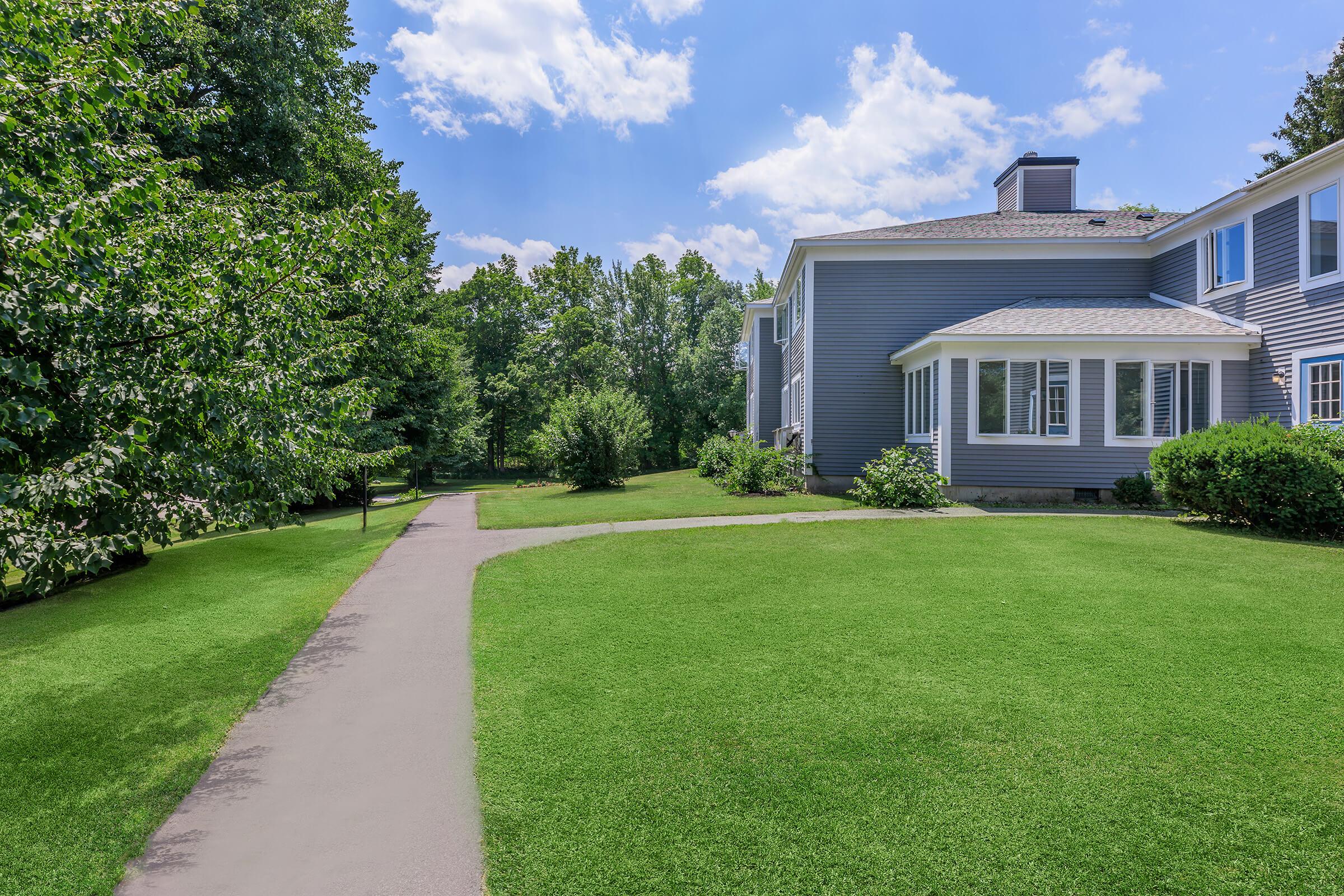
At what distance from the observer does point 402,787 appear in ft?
10.7

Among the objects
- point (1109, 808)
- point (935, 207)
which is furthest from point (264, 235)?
point (935, 207)

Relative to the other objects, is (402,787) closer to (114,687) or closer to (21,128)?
(114,687)

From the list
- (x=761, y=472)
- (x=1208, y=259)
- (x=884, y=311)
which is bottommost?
(x=761, y=472)

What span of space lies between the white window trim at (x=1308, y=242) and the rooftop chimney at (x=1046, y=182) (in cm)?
837

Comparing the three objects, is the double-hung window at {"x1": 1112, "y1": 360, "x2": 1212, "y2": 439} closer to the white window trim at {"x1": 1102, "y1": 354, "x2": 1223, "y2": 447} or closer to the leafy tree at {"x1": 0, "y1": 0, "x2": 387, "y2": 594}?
the white window trim at {"x1": 1102, "y1": 354, "x2": 1223, "y2": 447}

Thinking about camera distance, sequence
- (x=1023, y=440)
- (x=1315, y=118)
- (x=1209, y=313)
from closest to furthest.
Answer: (x=1023, y=440)
(x=1209, y=313)
(x=1315, y=118)

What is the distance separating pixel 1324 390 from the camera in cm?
1177

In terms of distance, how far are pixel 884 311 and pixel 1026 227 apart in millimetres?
4579

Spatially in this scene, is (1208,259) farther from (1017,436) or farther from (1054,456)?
(1017,436)

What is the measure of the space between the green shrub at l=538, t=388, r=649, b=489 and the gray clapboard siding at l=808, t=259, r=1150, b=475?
5.77 m

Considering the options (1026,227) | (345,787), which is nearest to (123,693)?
(345,787)

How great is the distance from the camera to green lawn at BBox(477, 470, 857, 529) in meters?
12.8

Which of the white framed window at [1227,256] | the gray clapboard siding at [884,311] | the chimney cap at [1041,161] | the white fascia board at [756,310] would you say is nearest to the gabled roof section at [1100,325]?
the white framed window at [1227,256]

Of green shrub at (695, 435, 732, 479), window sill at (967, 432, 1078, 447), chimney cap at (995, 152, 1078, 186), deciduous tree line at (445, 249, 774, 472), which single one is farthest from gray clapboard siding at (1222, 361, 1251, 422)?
deciduous tree line at (445, 249, 774, 472)
